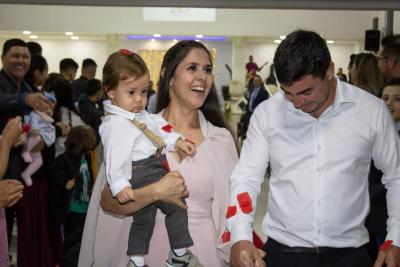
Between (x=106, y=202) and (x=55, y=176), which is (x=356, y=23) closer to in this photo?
(x=55, y=176)

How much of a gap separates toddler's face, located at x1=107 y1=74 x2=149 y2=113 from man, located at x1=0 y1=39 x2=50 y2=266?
1773 millimetres

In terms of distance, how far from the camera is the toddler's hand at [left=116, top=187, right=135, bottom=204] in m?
2.23

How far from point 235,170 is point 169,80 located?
2.51 feet

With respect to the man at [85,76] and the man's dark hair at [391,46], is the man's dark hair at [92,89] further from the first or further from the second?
the man's dark hair at [391,46]

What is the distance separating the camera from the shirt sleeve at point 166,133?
2.48 meters

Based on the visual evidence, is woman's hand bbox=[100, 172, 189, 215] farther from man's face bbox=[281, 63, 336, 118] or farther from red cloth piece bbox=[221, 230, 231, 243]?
man's face bbox=[281, 63, 336, 118]

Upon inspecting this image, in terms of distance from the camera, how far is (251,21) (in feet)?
47.9

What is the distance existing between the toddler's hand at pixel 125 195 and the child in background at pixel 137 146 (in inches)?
1.9

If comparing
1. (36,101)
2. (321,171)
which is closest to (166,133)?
(321,171)

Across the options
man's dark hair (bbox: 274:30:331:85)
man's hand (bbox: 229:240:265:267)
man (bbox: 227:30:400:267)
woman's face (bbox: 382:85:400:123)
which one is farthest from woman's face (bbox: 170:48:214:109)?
woman's face (bbox: 382:85:400:123)

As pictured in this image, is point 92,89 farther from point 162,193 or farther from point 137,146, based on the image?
point 162,193

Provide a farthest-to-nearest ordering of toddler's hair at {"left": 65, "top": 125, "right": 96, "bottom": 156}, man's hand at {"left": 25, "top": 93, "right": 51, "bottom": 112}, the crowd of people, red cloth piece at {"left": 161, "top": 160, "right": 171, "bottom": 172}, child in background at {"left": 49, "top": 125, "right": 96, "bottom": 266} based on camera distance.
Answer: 1. toddler's hair at {"left": 65, "top": 125, "right": 96, "bottom": 156}
2. child in background at {"left": 49, "top": 125, "right": 96, "bottom": 266}
3. man's hand at {"left": 25, "top": 93, "right": 51, "bottom": 112}
4. red cloth piece at {"left": 161, "top": 160, "right": 171, "bottom": 172}
5. the crowd of people

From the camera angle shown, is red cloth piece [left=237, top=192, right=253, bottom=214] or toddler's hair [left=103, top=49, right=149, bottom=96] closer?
red cloth piece [left=237, top=192, right=253, bottom=214]

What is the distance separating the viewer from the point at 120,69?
2383 mm
